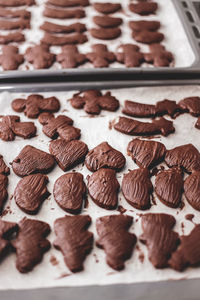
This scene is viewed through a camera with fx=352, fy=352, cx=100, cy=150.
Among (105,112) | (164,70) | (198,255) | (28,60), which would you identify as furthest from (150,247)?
(28,60)

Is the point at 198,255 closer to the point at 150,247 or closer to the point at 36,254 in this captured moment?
the point at 150,247

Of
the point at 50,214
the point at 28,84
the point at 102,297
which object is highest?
the point at 28,84

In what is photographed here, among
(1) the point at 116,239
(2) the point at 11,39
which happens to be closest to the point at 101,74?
(2) the point at 11,39

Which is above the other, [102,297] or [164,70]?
[164,70]

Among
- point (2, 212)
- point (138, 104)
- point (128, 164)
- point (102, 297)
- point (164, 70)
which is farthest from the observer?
point (164, 70)

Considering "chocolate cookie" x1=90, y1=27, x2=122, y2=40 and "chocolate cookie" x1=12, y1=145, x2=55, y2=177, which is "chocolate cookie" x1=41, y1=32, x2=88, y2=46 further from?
"chocolate cookie" x1=12, y1=145, x2=55, y2=177

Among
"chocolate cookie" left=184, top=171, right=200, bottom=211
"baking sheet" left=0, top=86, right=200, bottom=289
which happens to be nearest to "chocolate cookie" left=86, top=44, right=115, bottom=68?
"baking sheet" left=0, top=86, right=200, bottom=289
